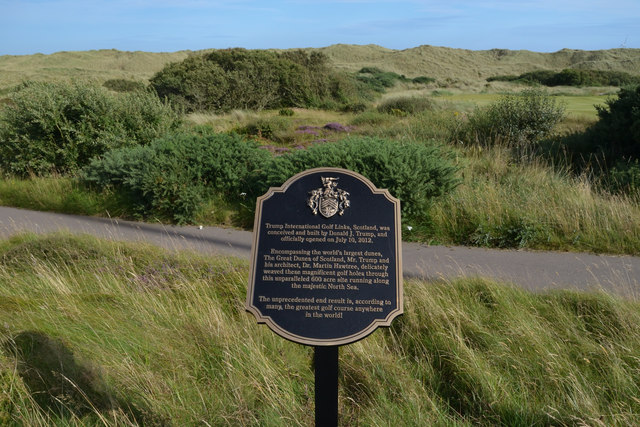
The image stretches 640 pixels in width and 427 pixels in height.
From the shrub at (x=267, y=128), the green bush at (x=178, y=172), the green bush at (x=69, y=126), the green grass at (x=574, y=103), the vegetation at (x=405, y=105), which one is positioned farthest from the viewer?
the vegetation at (x=405, y=105)

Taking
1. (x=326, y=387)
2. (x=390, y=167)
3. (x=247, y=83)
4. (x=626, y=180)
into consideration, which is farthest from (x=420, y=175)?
(x=247, y=83)

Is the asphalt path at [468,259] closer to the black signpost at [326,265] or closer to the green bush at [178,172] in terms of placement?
the green bush at [178,172]

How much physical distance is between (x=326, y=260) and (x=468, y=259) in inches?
162

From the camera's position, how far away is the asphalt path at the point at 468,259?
5.96 m

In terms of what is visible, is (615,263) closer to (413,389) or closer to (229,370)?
(413,389)

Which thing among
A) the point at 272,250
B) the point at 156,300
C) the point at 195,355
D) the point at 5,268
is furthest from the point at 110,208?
the point at 272,250

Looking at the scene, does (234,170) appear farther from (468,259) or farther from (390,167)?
(468,259)

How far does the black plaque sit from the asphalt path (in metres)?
2.42

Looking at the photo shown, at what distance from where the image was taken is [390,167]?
27.0ft

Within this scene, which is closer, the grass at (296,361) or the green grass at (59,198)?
the grass at (296,361)

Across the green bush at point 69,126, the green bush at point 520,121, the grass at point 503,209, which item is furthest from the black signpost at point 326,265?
the green bush at point 520,121

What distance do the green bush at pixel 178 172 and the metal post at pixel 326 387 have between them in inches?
245

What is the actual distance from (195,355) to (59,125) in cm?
1042

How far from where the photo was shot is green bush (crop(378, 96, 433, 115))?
22.3 m
